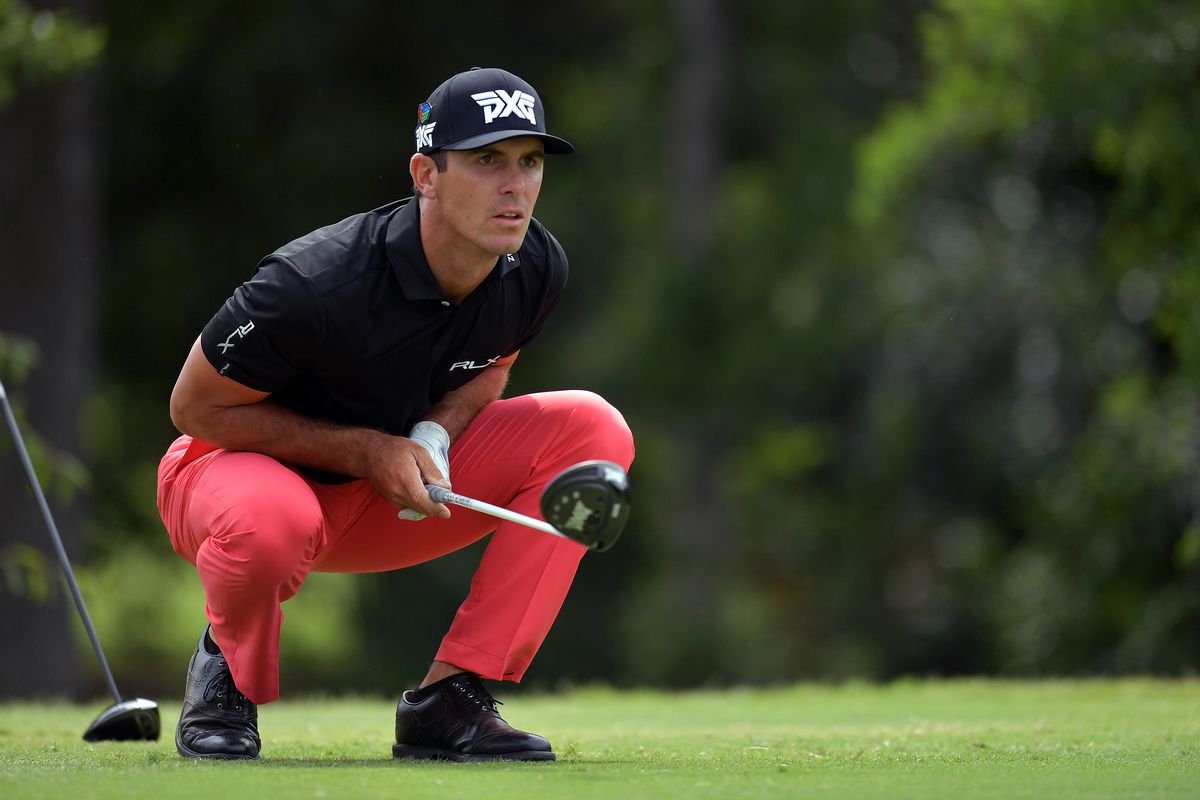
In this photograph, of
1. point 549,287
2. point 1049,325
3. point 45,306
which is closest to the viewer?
point 549,287

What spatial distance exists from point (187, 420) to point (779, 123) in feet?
45.6

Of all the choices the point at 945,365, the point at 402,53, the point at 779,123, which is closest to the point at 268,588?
the point at 402,53

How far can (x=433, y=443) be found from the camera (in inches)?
161

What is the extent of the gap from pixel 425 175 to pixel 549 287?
516 millimetres

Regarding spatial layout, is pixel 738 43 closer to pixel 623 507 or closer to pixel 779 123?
pixel 779 123

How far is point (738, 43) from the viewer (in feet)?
56.9

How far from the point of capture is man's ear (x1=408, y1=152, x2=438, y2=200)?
162 inches

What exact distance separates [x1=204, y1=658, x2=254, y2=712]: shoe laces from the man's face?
1.21 metres

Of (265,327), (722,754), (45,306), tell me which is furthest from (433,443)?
(45,306)

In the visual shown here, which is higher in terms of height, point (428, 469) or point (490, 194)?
point (490, 194)

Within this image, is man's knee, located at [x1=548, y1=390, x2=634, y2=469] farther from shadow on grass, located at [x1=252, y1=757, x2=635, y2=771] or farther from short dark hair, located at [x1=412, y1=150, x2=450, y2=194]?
Result: shadow on grass, located at [x1=252, y1=757, x2=635, y2=771]

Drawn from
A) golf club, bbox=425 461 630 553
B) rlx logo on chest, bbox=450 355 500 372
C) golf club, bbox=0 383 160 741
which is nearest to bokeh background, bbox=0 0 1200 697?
golf club, bbox=0 383 160 741

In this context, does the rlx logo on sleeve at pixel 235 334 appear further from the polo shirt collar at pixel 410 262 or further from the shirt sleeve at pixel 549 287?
the shirt sleeve at pixel 549 287

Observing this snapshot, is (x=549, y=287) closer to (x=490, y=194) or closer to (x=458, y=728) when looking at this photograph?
(x=490, y=194)
